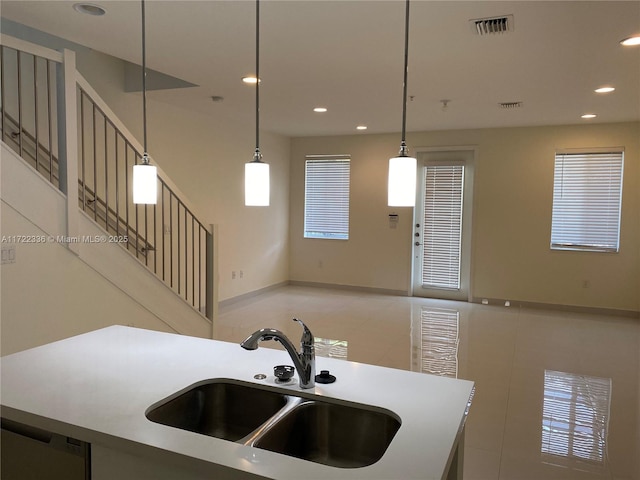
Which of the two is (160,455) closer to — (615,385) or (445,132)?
(615,385)

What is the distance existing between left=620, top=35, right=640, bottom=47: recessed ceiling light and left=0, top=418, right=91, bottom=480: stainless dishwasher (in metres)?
3.77

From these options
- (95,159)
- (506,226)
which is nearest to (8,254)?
(95,159)

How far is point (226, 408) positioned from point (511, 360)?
358cm

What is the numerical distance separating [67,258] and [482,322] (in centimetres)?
486

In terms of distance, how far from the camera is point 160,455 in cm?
124

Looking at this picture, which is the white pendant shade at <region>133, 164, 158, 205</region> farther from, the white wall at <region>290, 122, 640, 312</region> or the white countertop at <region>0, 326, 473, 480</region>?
the white wall at <region>290, 122, 640, 312</region>

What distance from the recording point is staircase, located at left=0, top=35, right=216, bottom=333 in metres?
3.17

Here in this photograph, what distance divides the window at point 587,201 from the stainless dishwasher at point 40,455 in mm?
6636

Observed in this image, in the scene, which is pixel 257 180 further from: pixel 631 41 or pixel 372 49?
pixel 631 41

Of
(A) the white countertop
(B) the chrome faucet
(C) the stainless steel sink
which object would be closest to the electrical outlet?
(A) the white countertop

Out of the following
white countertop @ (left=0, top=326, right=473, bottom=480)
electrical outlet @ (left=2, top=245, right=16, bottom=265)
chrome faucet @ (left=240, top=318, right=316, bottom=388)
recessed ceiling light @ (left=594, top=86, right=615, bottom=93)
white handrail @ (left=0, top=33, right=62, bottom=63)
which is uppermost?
recessed ceiling light @ (left=594, top=86, right=615, bottom=93)

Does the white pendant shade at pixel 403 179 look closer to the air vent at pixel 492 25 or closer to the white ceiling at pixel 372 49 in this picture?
the white ceiling at pixel 372 49

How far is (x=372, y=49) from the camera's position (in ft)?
10.7

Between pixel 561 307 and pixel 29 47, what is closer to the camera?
pixel 29 47
